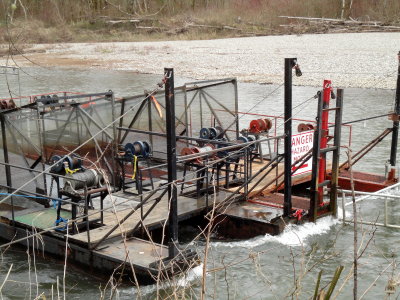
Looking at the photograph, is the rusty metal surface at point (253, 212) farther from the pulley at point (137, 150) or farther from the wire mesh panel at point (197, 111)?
the wire mesh panel at point (197, 111)

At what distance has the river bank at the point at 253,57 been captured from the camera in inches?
1563

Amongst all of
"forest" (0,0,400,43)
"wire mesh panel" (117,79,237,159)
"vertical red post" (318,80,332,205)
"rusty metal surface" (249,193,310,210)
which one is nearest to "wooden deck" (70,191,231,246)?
"rusty metal surface" (249,193,310,210)

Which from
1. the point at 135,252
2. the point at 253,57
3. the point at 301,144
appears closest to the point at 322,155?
the point at 301,144

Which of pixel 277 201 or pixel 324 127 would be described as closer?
pixel 324 127

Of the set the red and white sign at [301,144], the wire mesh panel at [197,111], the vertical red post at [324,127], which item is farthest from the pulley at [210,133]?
the vertical red post at [324,127]

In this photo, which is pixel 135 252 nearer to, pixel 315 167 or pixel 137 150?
pixel 137 150

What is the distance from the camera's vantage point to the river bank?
39688mm

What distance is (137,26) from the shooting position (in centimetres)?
6956

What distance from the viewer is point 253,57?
48.4 metres

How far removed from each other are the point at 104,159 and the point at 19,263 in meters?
2.91

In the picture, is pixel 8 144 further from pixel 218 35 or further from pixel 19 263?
pixel 218 35

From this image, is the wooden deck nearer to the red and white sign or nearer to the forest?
the red and white sign

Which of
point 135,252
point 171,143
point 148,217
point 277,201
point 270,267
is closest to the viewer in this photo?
point 171,143

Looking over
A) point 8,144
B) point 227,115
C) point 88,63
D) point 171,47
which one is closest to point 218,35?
point 171,47
